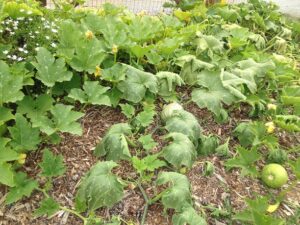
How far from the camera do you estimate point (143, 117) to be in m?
3.01

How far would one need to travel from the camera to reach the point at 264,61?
393 centimetres

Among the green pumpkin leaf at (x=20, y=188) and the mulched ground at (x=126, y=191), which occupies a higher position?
the green pumpkin leaf at (x=20, y=188)

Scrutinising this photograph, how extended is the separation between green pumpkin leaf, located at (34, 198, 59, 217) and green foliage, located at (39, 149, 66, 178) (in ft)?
0.58

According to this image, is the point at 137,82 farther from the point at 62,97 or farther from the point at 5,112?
the point at 5,112

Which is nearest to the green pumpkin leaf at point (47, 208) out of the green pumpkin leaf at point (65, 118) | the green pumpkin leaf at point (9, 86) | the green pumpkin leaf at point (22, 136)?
the green pumpkin leaf at point (22, 136)

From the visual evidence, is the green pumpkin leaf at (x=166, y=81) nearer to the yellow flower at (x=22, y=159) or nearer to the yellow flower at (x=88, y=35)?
the yellow flower at (x=88, y=35)

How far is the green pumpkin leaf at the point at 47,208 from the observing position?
97.2 inches

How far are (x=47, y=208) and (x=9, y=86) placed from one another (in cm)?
84

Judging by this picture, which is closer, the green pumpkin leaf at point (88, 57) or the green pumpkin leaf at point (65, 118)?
the green pumpkin leaf at point (65, 118)

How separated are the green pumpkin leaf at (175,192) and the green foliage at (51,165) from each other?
2.10 ft

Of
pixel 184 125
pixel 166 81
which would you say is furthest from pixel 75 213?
pixel 166 81

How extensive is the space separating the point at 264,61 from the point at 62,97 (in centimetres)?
197

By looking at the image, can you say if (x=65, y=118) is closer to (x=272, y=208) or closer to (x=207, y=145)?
(x=207, y=145)

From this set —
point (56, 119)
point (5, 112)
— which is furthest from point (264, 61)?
point (5, 112)
